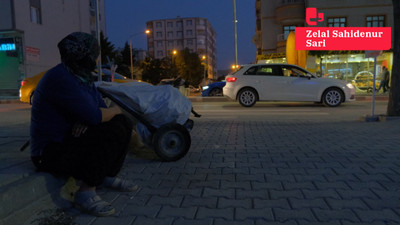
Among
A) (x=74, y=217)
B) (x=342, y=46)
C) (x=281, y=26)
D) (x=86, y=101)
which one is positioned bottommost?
(x=74, y=217)

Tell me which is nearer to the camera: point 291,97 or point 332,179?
point 332,179

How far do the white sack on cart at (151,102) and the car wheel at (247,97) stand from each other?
8460 mm

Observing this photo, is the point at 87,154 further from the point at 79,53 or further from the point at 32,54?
the point at 32,54

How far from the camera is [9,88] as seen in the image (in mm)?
25438

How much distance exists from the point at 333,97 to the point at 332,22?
18.5 m

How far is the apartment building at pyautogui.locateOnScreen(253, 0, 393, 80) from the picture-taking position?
82.9 feet

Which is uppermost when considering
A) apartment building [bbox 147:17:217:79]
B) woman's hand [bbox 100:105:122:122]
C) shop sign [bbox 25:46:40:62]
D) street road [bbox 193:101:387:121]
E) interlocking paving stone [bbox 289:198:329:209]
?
apartment building [bbox 147:17:217:79]

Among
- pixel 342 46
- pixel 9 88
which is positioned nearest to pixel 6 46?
pixel 9 88

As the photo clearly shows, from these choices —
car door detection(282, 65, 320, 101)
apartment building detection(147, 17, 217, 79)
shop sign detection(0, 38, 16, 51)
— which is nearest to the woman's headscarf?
car door detection(282, 65, 320, 101)

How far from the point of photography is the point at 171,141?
13.3 ft

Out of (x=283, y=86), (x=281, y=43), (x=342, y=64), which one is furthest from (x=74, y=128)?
(x=281, y=43)

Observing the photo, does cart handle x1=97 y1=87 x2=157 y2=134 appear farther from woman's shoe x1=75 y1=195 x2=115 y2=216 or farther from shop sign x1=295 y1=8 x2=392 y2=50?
shop sign x1=295 y1=8 x2=392 y2=50

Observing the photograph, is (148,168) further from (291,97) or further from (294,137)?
(291,97)

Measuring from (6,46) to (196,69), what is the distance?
150 feet
